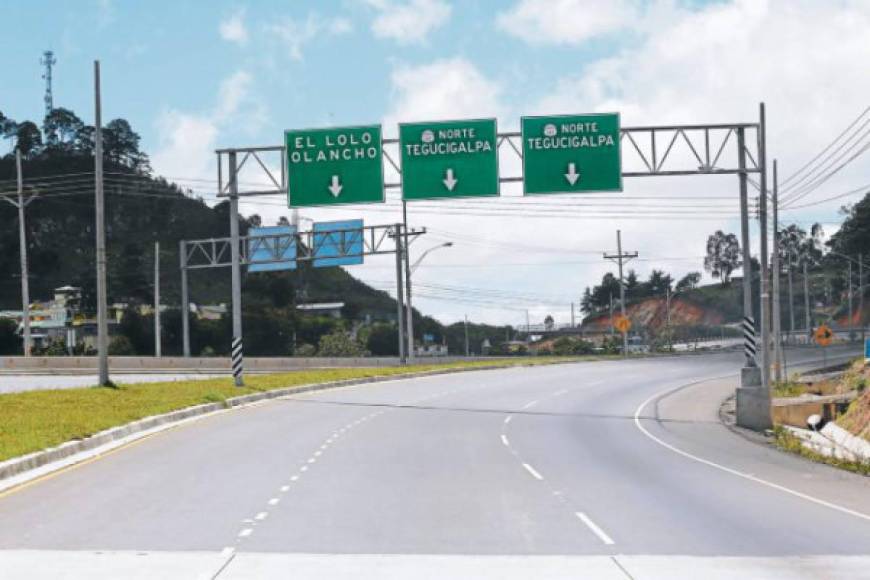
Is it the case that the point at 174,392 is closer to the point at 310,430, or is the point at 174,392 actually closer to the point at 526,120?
the point at 310,430

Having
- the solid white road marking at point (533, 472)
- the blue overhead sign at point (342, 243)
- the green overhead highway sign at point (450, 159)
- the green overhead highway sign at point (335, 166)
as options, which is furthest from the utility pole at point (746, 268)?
the blue overhead sign at point (342, 243)

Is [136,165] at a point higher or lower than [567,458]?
higher

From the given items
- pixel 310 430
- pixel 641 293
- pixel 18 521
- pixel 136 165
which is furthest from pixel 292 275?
pixel 18 521

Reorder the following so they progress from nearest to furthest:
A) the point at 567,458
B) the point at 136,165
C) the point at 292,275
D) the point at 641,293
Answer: the point at 567,458 → the point at 136,165 → the point at 292,275 → the point at 641,293

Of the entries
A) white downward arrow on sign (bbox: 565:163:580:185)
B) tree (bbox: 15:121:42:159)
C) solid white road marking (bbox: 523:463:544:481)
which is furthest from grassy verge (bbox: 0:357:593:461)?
tree (bbox: 15:121:42:159)

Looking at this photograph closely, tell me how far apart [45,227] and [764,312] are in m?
115

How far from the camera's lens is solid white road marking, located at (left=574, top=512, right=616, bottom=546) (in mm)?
11227

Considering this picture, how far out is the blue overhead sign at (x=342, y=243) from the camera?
62531 mm

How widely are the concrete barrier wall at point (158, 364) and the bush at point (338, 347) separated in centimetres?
1630

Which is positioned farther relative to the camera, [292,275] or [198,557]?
[292,275]

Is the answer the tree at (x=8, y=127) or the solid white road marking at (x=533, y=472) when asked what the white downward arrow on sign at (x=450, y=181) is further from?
the tree at (x=8, y=127)

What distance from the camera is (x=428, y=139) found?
3500cm

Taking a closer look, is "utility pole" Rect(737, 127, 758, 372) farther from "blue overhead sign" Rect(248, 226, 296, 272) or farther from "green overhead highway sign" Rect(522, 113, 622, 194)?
"blue overhead sign" Rect(248, 226, 296, 272)

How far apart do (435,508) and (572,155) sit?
2221 centimetres
